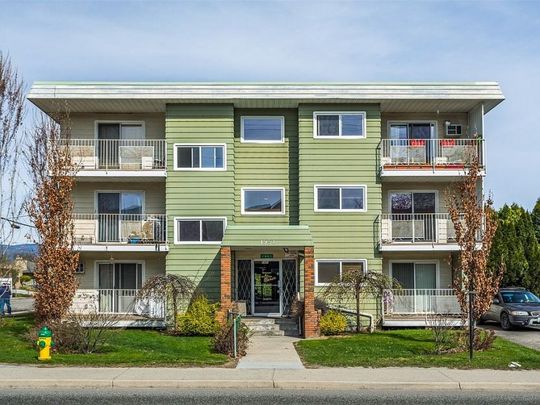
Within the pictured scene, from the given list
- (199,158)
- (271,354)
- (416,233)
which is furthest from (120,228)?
(416,233)

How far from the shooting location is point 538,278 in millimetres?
31391

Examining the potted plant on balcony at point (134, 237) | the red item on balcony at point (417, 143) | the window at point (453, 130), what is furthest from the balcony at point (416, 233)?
the potted plant on balcony at point (134, 237)

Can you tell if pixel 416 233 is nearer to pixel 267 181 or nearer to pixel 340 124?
pixel 340 124

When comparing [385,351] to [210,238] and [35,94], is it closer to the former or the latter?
[210,238]

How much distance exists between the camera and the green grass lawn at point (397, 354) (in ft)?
50.0

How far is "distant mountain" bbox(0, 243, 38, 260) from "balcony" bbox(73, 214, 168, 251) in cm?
157

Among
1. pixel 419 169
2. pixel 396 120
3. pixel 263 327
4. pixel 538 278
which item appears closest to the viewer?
pixel 263 327

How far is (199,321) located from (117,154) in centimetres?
761

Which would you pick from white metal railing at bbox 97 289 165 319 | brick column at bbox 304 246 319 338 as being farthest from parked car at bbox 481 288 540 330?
white metal railing at bbox 97 289 165 319

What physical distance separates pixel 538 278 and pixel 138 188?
19.7 m

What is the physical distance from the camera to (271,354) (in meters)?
17.1

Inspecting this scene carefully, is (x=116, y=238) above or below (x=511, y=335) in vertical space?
above

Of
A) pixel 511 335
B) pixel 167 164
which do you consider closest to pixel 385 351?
pixel 511 335

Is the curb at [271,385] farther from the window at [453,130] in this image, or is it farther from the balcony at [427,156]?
the window at [453,130]
